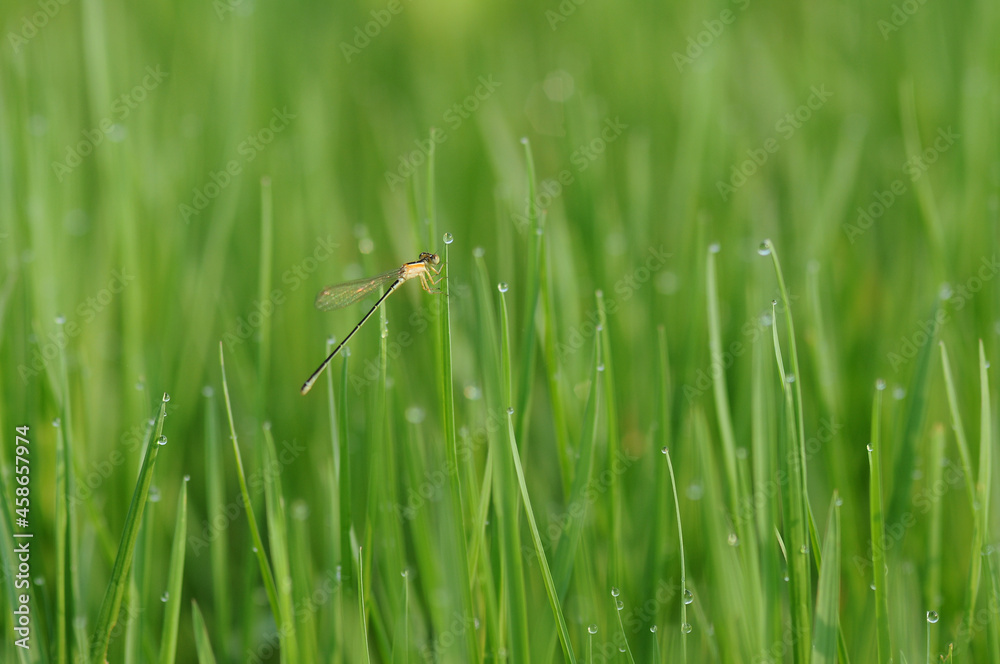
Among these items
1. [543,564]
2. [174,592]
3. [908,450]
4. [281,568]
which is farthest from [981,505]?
[174,592]

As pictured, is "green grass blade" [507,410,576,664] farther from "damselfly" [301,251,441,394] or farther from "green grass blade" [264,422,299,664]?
"damselfly" [301,251,441,394]

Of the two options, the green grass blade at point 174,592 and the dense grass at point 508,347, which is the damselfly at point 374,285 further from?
the green grass blade at point 174,592

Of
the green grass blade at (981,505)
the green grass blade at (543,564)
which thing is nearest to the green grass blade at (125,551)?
the green grass blade at (543,564)

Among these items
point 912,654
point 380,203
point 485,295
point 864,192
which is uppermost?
point 380,203

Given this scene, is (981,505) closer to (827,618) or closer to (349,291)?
(827,618)

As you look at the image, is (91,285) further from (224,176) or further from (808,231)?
(808,231)

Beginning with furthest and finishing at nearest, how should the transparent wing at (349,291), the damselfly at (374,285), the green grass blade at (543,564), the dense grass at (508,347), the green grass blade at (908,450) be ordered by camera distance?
1. the transparent wing at (349,291)
2. the damselfly at (374,285)
3. the green grass blade at (908,450)
4. the dense grass at (508,347)
5. the green grass blade at (543,564)

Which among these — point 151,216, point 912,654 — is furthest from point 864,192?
point 151,216
